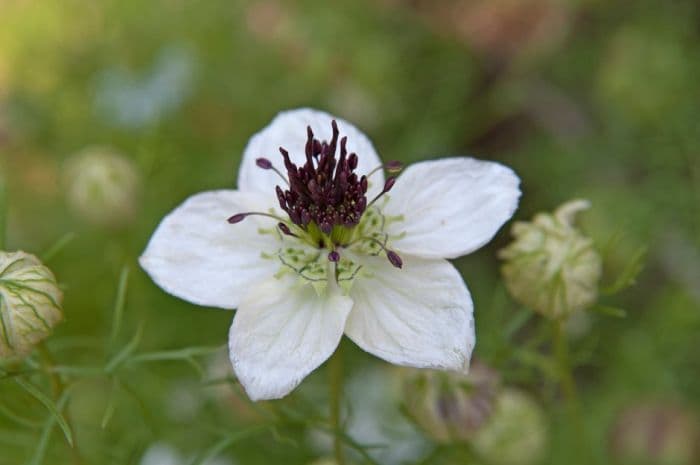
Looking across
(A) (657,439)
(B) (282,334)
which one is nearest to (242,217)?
(B) (282,334)

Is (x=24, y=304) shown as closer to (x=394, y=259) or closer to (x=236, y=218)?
(x=236, y=218)

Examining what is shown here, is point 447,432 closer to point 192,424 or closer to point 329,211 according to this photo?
point 329,211

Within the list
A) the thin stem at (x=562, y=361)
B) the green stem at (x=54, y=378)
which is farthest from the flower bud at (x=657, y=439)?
the green stem at (x=54, y=378)

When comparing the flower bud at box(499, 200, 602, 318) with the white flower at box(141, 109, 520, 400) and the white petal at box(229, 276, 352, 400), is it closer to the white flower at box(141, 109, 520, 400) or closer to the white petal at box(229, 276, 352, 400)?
the white flower at box(141, 109, 520, 400)

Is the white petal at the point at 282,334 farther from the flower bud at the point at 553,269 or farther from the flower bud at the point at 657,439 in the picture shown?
the flower bud at the point at 657,439

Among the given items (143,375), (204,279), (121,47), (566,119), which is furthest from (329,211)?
(121,47)

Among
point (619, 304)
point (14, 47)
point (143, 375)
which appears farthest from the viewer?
point (14, 47)
